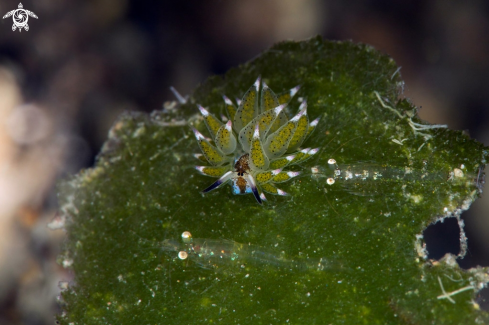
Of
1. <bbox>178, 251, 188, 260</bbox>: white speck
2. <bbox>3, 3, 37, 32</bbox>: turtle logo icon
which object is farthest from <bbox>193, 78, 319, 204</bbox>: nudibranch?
<bbox>3, 3, 37, 32</bbox>: turtle logo icon

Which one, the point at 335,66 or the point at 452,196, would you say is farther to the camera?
the point at 335,66

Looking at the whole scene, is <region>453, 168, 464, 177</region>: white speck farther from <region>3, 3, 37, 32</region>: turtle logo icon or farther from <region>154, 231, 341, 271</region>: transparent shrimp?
<region>3, 3, 37, 32</region>: turtle logo icon

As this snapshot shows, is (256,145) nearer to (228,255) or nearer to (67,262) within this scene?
(228,255)

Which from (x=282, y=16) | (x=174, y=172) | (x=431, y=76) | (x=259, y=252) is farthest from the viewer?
(x=282, y=16)

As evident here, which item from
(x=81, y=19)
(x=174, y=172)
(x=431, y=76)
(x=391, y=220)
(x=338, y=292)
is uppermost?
(x=81, y=19)

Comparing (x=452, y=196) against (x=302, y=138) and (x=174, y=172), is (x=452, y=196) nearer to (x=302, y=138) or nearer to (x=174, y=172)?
(x=302, y=138)

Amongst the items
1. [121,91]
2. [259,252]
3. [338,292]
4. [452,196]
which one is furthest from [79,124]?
[452,196]

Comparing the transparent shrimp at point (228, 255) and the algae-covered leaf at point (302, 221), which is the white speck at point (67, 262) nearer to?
the algae-covered leaf at point (302, 221)
